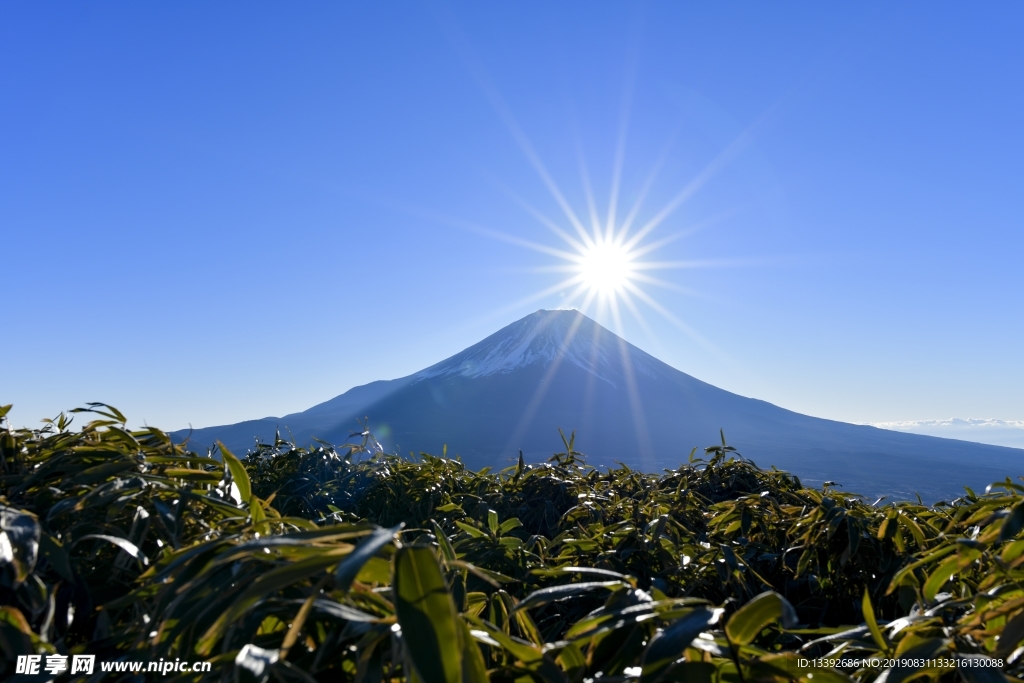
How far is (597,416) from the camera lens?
8625 centimetres

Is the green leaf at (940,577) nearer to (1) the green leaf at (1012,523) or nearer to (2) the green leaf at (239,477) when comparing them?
(1) the green leaf at (1012,523)

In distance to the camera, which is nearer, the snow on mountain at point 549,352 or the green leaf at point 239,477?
the green leaf at point 239,477

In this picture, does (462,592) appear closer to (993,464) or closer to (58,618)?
(58,618)

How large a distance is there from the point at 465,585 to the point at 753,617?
45cm

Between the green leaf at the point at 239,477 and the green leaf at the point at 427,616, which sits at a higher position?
the green leaf at the point at 239,477

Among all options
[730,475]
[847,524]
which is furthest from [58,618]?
[730,475]

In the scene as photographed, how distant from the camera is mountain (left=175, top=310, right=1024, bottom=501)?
7112 cm

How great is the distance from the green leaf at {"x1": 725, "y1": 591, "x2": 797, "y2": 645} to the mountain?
64884mm

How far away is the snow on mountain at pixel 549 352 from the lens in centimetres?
10188

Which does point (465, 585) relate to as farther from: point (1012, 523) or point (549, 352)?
point (549, 352)

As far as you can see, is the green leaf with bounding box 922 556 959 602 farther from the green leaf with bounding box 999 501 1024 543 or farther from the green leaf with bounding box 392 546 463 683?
the green leaf with bounding box 392 546 463 683

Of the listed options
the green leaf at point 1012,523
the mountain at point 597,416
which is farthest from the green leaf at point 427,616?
the mountain at point 597,416

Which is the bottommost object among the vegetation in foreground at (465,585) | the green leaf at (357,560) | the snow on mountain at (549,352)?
the vegetation in foreground at (465,585)

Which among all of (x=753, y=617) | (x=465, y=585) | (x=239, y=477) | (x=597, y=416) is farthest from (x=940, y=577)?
(x=597, y=416)
